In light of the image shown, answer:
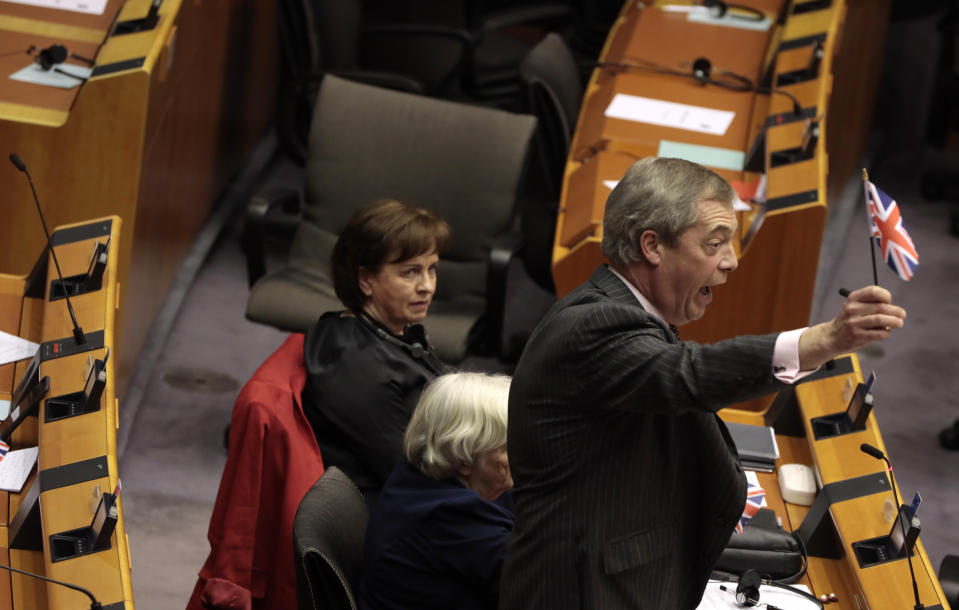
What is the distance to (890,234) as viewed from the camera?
1.72 meters

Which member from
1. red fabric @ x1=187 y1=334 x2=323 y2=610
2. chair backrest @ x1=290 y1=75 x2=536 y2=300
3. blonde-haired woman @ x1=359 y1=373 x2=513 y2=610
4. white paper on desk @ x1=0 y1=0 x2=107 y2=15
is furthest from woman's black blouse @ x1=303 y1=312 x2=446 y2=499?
white paper on desk @ x1=0 y1=0 x2=107 y2=15

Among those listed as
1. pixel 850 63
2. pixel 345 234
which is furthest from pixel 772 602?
pixel 850 63

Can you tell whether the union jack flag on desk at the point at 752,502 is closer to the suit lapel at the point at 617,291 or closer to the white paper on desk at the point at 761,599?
the white paper on desk at the point at 761,599

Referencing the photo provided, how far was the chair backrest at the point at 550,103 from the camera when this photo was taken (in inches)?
158

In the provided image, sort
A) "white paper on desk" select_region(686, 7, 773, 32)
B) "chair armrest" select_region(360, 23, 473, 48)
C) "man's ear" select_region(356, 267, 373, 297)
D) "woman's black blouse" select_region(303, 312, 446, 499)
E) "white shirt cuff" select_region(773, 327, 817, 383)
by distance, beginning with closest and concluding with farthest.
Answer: "white shirt cuff" select_region(773, 327, 817, 383) < "woman's black blouse" select_region(303, 312, 446, 499) < "man's ear" select_region(356, 267, 373, 297) < "white paper on desk" select_region(686, 7, 773, 32) < "chair armrest" select_region(360, 23, 473, 48)

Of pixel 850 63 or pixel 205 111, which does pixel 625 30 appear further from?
pixel 205 111

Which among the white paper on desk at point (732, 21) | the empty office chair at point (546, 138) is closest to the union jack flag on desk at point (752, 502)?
the empty office chair at point (546, 138)

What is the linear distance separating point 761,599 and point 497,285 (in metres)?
1.60

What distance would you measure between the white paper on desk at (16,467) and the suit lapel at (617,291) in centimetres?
118

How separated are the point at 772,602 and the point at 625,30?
106 inches

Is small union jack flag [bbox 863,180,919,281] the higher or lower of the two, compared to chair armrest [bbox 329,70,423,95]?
higher

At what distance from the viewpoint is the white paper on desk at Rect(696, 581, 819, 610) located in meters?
2.21

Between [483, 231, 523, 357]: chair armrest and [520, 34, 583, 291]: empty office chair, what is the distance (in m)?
0.15

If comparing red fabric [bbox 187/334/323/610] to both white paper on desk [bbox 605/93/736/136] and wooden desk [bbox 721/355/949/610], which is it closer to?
wooden desk [bbox 721/355/949/610]
